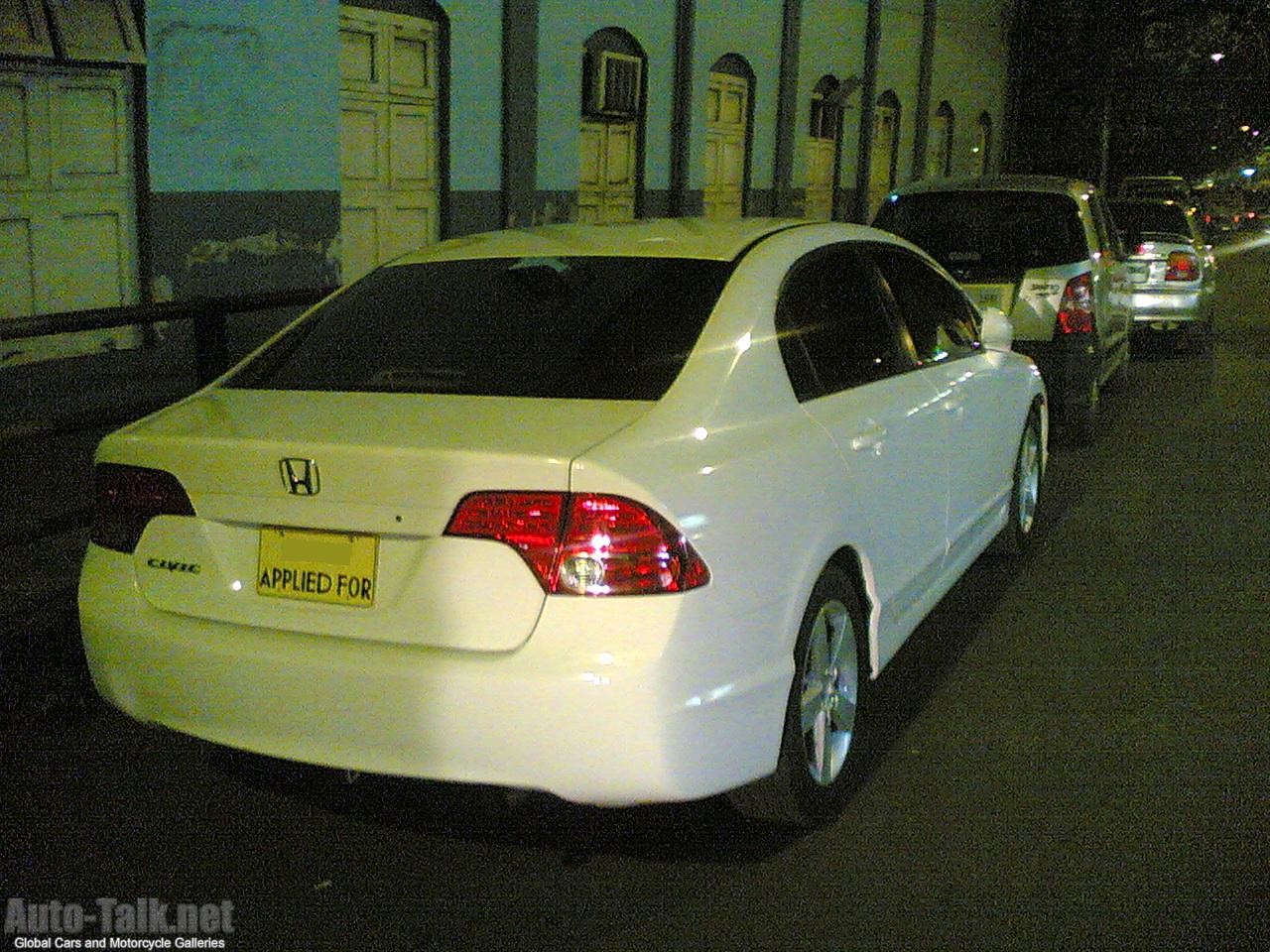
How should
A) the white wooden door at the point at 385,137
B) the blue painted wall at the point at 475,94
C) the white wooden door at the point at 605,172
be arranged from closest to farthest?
1. the white wooden door at the point at 385,137
2. the blue painted wall at the point at 475,94
3. the white wooden door at the point at 605,172

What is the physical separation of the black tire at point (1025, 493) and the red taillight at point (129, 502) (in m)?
4.11

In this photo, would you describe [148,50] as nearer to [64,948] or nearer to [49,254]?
[49,254]

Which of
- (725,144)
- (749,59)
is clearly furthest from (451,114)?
(749,59)

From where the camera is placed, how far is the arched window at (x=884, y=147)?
947 inches

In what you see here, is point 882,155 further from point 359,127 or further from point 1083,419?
point 1083,419

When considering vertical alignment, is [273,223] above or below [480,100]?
A: below

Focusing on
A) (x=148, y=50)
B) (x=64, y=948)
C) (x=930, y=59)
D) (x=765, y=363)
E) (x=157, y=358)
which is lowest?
(x=64, y=948)

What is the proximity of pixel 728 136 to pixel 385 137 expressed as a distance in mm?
6991

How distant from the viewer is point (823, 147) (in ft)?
71.3

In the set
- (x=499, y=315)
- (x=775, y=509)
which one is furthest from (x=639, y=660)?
(x=499, y=315)

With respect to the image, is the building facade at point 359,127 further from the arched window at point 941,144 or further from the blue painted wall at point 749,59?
the arched window at point 941,144

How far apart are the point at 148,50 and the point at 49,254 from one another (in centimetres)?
148

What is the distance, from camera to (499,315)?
4465 mm

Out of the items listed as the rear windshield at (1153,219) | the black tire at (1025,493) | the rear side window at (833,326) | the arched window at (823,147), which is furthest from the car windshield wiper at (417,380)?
the arched window at (823,147)
